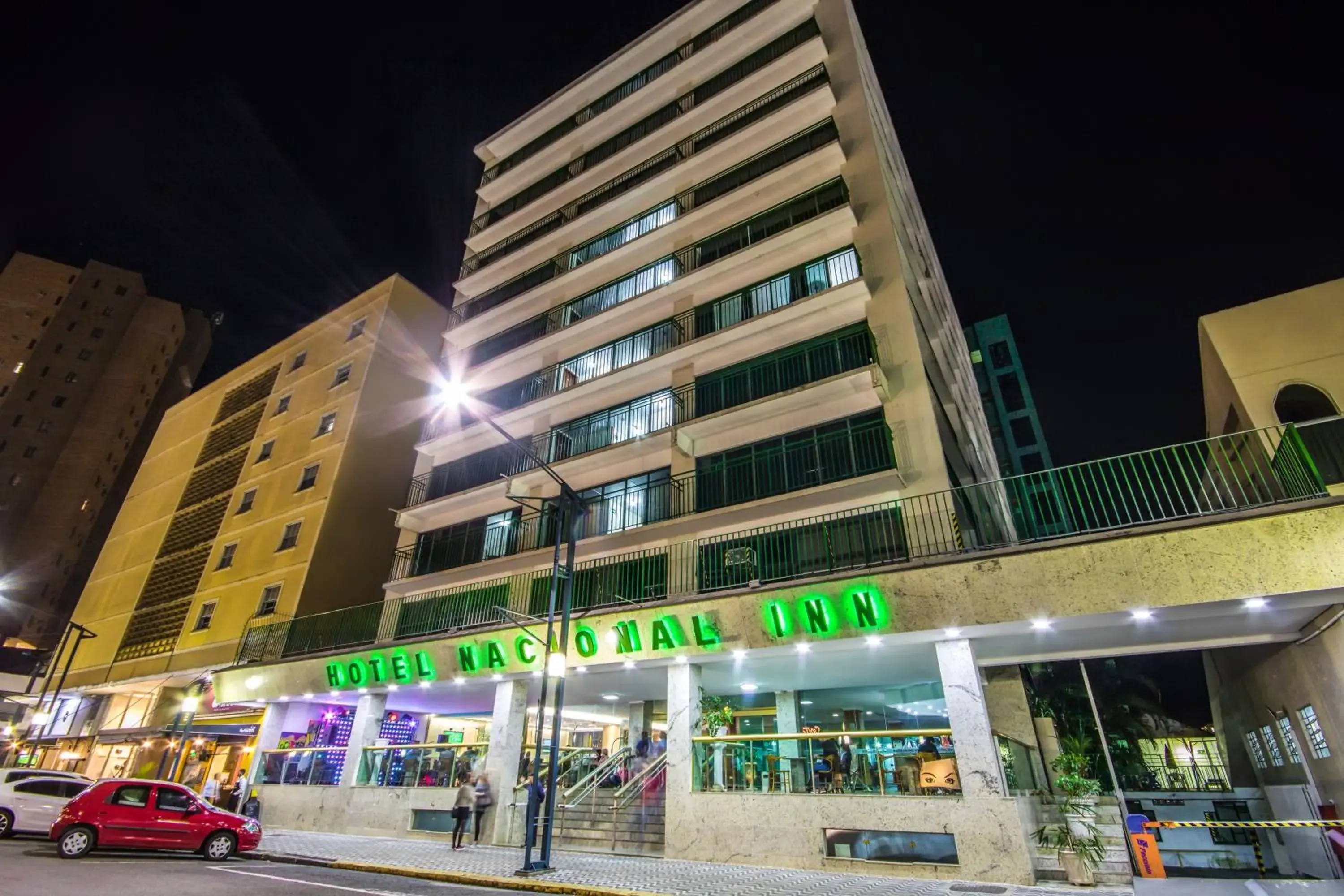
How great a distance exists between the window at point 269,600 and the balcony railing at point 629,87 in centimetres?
2165

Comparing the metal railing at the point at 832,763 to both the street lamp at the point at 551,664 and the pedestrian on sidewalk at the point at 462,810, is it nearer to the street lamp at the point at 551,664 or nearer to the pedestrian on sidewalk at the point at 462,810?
the street lamp at the point at 551,664

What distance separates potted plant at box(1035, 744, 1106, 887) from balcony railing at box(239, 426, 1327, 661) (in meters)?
4.26

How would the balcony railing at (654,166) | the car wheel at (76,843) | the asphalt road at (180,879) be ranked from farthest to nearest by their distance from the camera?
1. the balcony railing at (654,166)
2. the car wheel at (76,843)
3. the asphalt road at (180,879)

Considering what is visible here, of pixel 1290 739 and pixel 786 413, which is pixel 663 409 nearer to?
pixel 786 413

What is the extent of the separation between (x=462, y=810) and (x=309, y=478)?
18.8m

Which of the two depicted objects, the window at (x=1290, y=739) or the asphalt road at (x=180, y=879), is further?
the window at (x=1290, y=739)

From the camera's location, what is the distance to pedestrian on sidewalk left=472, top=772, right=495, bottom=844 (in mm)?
14805

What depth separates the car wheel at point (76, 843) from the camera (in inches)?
444

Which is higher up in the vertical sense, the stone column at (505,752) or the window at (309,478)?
the window at (309,478)

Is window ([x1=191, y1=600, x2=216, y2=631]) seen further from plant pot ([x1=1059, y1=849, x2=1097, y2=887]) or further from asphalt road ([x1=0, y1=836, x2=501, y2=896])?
plant pot ([x1=1059, y1=849, x2=1097, y2=887])

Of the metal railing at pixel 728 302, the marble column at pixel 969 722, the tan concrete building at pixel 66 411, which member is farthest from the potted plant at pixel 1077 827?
the tan concrete building at pixel 66 411

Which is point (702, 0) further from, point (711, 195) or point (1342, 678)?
point (1342, 678)

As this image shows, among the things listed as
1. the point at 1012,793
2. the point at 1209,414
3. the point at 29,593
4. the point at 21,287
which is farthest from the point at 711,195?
the point at 21,287

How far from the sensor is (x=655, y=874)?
10547mm
